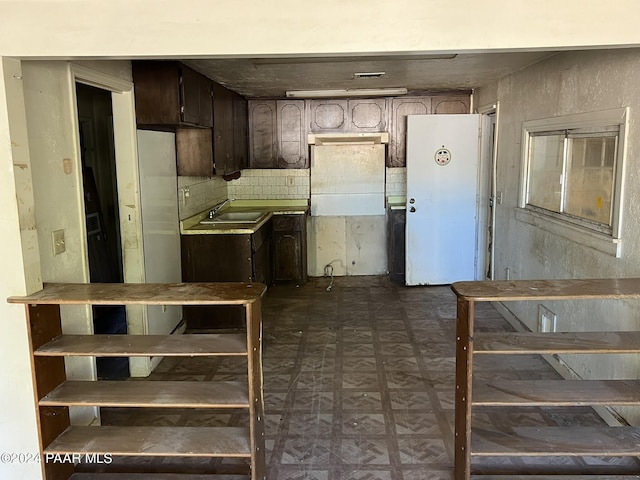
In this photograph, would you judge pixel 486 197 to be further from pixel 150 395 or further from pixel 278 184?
pixel 150 395

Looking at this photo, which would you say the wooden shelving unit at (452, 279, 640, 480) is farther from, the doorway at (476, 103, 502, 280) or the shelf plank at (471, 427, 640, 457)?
the doorway at (476, 103, 502, 280)

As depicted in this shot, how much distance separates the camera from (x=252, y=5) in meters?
2.26

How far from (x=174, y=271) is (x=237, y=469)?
2.10 m

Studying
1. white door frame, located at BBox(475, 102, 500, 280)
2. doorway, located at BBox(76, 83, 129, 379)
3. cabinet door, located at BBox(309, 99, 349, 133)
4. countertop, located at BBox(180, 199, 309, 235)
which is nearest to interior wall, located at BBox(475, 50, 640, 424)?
white door frame, located at BBox(475, 102, 500, 280)

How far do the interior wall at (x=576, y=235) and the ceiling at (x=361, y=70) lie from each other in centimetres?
27

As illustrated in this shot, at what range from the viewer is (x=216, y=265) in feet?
15.3

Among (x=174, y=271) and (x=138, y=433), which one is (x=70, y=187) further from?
(x=174, y=271)

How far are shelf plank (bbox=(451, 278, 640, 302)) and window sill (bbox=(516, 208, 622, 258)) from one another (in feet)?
1.88

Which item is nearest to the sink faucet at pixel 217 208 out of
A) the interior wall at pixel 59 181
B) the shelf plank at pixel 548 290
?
the interior wall at pixel 59 181

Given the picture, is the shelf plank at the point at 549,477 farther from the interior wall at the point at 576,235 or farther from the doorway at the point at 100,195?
the doorway at the point at 100,195

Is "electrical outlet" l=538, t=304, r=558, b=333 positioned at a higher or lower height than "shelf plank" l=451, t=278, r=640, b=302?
lower

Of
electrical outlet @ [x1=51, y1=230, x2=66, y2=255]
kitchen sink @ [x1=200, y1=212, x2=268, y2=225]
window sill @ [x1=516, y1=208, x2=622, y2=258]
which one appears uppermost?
electrical outlet @ [x1=51, y1=230, x2=66, y2=255]

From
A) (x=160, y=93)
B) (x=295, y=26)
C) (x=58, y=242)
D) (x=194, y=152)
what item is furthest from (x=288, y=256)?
(x=295, y=26)

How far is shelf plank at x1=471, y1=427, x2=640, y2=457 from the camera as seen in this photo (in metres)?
2.32
